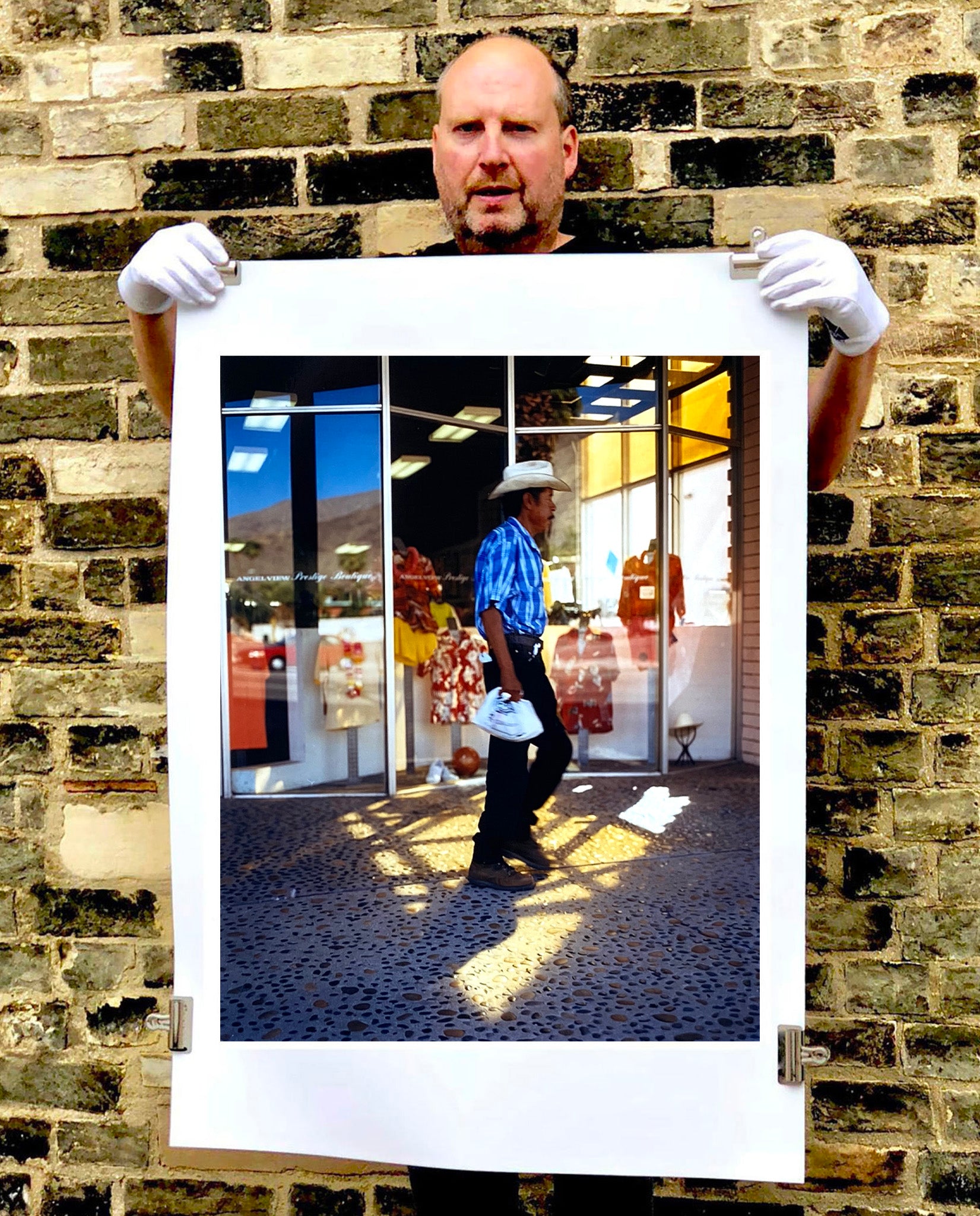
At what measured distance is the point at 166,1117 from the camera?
1832mm

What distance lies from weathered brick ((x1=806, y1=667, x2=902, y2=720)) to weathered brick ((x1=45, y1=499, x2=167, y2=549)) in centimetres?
146

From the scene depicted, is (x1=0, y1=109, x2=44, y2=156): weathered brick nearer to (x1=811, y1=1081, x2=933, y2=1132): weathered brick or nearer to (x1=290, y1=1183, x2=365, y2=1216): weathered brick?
(x1=290, y1=1183, x2=365, y2=1216): weathered brick

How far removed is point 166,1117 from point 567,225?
2119mm

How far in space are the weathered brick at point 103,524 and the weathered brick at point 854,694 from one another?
146 cm

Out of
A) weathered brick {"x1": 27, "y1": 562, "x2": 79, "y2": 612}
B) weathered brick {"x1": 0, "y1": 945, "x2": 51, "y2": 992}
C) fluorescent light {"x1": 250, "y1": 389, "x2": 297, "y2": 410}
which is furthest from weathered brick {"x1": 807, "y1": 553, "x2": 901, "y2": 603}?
weathered brick {"x1": 0, "y1": 945, "x2": 51, "y2": 992}

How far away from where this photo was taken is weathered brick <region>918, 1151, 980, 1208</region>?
69.5 inches

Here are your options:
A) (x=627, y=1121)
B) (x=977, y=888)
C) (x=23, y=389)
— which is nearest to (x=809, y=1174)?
(x=977, y=888)

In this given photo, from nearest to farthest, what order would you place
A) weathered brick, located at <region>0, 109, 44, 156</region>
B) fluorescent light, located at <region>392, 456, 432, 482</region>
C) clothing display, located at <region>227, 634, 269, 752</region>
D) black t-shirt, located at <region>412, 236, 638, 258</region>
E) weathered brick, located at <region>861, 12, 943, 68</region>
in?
fluorescent light, located at <region>392, 456, 432, 482</region>
clothing display, located at <region>227, 634, 269, 752</region>
black t-shirt, located at <region>412, 236, 638, 258</region>
weathered brick, located at <region>861, 12, 943, 68</region>
weathered brick, located at <region>0, 109, 44, 156</region>

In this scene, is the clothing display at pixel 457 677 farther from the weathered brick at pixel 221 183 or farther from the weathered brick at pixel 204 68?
the weathered brick at pixel 204 68

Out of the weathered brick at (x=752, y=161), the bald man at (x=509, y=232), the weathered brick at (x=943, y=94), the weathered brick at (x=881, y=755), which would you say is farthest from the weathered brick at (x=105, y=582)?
the weathered brick at (x=943, y=94)

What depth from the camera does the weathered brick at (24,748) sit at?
1.84 m

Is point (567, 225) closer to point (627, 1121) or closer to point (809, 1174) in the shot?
point (627, 1121)

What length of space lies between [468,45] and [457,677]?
1414 mm

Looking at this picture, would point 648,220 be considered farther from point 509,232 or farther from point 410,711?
point 410,711
